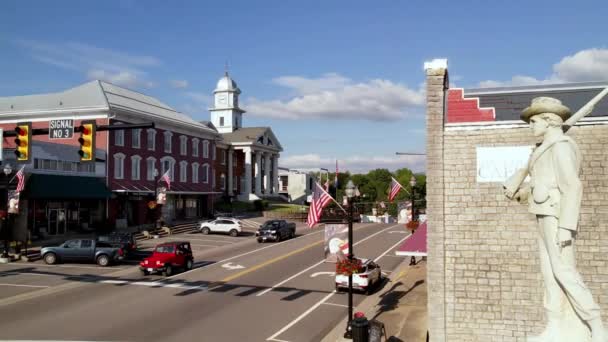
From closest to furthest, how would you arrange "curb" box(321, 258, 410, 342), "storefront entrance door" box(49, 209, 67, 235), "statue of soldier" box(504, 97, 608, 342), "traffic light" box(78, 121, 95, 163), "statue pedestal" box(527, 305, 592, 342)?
"statue of soldier" box(504, 97, 608, 342) < "statue pedestal" box(527, 305, 592, 342) < "curb" box(321, 258, 410, 342) < "traffic light" box(78, 121, 95, 163) < "storefront entrance door" box(49, 209, 67, 235)

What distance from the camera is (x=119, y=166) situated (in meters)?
45.0

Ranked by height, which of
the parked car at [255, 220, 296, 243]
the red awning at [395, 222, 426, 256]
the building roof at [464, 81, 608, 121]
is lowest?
the parked car at [255, 220, 296, 243]

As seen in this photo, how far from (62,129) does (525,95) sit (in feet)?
44.0

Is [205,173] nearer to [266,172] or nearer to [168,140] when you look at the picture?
[168,140]

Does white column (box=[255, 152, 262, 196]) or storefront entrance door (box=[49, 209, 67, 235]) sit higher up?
white column (box=[255, 152, 262, 196])

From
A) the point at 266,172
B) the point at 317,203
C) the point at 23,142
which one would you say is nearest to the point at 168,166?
the point at 266,172

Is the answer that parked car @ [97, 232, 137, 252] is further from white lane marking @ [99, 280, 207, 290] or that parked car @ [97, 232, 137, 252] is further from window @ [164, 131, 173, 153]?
window @ [164, 131, 173, 153]

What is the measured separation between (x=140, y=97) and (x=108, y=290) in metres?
35.3

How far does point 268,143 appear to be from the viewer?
7969 centimetres

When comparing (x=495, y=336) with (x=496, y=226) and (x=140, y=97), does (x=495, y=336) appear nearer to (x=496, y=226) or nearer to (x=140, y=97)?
(x=496, y=226)

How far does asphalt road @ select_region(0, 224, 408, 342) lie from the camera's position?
50.1 ft

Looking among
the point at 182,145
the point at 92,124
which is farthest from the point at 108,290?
the point at 182,145

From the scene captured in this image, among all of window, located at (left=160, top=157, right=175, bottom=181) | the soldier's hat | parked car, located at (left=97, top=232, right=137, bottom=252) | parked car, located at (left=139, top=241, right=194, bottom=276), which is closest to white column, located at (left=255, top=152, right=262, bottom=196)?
window, located at (left=160, top=157, right=175, bottom=181)

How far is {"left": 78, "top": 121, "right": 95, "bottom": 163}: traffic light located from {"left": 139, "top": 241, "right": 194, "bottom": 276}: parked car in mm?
10700
